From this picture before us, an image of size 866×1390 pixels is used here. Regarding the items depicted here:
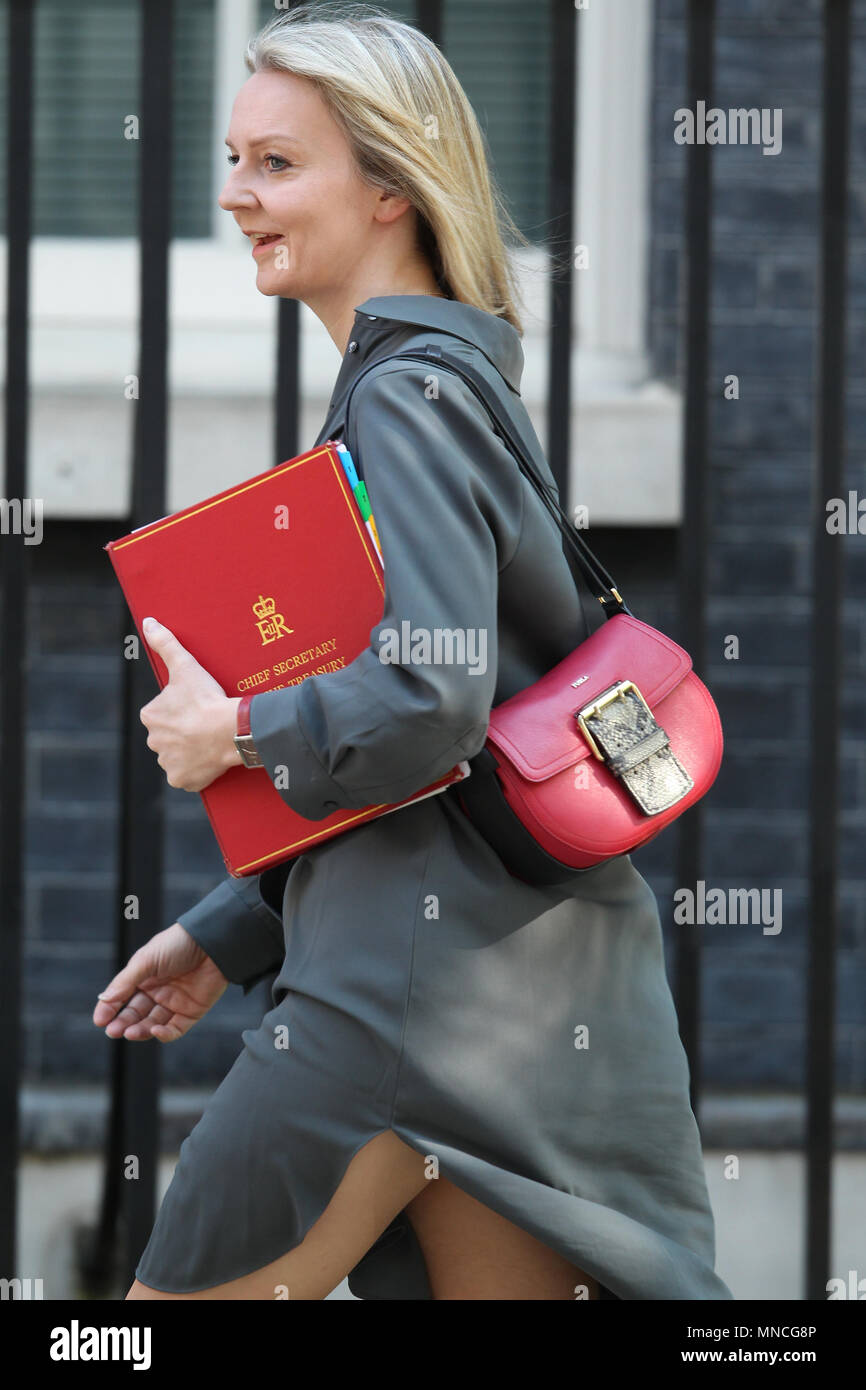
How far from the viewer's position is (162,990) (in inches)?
75.9

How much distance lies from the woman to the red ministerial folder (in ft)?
0.12

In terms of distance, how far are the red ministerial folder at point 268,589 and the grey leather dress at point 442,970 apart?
0.19ft

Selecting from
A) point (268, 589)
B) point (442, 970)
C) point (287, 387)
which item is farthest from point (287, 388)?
point (442, 970)

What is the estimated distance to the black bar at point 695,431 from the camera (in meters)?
2.34

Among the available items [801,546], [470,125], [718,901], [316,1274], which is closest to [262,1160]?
[316,1274]

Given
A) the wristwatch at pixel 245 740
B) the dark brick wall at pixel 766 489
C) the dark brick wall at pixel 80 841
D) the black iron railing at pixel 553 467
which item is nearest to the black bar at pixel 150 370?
the black iron railing at pixel 553 467

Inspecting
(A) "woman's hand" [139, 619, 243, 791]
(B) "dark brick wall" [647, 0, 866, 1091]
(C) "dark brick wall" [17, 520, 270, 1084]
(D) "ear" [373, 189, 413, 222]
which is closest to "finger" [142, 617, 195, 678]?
(A) "woman's hand" [139, 619, 243, 791]

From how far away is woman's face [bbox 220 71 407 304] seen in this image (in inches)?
65.5

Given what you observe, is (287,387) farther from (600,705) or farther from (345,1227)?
(345,1227)

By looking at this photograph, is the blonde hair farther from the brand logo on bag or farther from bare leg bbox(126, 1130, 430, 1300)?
bare leg bbox(126, 1130, 430, 1300)

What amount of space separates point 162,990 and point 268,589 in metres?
0.60

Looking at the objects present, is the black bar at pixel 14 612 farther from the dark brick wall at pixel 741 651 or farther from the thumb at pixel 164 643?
the dark brick wall at pixel 741 651

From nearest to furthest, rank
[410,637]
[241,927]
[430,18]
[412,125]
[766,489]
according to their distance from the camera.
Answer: [410,637] → [412,125] → [241,927] → [430,18] → [766,489]
